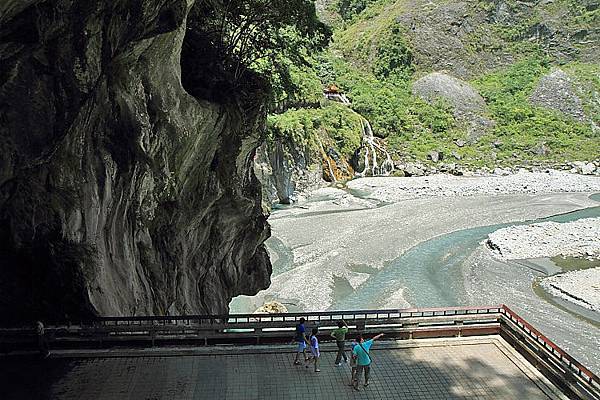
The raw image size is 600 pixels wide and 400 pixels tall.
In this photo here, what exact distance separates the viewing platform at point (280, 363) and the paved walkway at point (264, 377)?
0.06 feet

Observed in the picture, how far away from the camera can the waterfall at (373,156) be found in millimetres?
68375

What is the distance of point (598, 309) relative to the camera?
2773 centimetres

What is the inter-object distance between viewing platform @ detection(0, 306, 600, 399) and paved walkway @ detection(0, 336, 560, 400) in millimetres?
20

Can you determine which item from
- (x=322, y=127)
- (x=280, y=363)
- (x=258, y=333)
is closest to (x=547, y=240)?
(x=322, y=127)

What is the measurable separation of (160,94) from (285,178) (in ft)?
131

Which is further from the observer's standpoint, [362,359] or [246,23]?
[246,23]

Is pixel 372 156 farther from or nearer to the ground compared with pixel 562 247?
farther from the ground

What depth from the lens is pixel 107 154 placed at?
12117mm

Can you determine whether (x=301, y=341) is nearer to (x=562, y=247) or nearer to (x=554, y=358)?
(x=554, y=358)

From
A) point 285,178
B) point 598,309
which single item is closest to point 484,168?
point 285,178

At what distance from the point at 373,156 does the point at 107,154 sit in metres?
59.3

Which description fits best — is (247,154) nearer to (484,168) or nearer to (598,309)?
(598,309)

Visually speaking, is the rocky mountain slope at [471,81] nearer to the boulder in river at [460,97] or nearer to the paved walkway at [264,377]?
the boulder in river at [460,97]

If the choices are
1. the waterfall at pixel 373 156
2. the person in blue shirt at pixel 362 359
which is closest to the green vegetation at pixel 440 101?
the waterfall at pixel 373 156
